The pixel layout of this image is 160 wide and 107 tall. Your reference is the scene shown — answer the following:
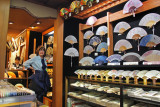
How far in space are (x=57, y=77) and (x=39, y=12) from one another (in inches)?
73.2

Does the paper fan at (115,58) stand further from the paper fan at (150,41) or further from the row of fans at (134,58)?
the paper fan at (150,41)

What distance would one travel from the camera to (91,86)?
2936 mm

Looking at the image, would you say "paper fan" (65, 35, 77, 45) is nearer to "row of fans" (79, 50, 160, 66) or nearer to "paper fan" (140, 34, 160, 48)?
"row of fans" (79, 50, 160, 66)

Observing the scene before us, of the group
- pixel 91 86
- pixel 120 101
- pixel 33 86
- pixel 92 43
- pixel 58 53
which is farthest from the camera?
pixel 58 53

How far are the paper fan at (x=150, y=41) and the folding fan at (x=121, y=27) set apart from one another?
53 cm

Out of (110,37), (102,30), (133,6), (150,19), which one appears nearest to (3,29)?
(102,30)

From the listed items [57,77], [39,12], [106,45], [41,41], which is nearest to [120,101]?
[106,45]

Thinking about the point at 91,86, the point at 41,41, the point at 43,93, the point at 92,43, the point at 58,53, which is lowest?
the point at 43,93

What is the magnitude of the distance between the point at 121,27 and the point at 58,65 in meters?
1.96

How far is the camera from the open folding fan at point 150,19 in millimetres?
2317

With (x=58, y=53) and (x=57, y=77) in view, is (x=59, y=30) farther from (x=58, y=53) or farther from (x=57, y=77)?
(x=57, y=77)

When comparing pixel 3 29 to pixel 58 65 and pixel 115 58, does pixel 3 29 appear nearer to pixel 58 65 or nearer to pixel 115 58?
A: pixel 58 65

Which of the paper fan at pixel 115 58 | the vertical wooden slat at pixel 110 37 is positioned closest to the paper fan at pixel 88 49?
the vertical wooden slat at pixel 110 37

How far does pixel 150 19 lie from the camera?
236 cm
